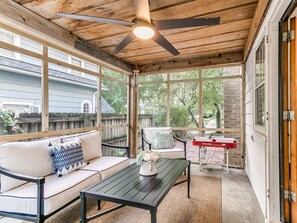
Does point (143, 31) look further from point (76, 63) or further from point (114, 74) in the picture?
point (114, 74)

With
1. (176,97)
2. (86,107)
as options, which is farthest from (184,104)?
(86,107)

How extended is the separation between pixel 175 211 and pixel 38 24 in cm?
304

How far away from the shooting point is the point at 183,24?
1.96 m

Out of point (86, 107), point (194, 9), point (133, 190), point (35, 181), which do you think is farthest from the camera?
point (86, 107)

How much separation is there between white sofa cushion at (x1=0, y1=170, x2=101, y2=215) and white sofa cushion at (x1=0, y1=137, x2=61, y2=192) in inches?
4.3

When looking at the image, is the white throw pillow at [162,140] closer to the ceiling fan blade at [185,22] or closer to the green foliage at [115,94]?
the green foliage at [115,94]

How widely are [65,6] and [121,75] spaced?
8.39 ft

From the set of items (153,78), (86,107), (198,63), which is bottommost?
(86,107)

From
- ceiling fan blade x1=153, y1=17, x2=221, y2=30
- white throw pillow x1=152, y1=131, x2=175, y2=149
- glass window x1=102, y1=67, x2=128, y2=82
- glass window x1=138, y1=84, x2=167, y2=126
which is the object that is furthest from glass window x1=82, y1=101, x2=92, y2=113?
ceiling fan blade x1=153, y1=17, x2=221, y2=30

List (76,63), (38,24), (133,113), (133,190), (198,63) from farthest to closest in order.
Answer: (133,113)
(198,63)
(76,63)
(38,24)
(133,190)

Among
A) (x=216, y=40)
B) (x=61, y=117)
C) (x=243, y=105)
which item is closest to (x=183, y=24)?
(x=216, y=40)

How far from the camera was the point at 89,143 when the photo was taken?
312 cm

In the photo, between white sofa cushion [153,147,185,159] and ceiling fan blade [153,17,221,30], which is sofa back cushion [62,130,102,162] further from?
ceiling fan blade [153,17,221,30]

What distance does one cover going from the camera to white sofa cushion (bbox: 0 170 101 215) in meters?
1.74
